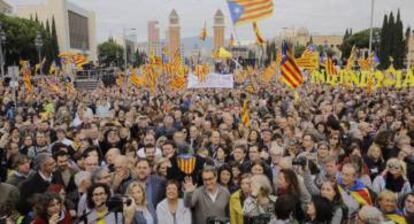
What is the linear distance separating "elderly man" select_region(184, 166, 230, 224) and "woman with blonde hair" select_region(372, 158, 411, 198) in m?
2.09

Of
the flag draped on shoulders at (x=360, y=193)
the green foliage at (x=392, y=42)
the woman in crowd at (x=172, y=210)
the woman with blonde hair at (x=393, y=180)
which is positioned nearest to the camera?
the woman in crowd at (x=172, y=210)

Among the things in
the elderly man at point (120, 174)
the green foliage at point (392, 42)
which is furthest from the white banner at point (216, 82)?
the green foliage at point (392, 42)

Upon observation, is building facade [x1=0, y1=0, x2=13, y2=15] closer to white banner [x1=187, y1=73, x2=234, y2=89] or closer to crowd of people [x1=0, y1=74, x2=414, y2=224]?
white banner [x1=187, y1=73, x2=234, y2=89]

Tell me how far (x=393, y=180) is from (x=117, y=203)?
11.7 ft

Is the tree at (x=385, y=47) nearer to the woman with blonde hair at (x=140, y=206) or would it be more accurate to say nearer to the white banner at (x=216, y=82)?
the white banner at (x=216, y=82)

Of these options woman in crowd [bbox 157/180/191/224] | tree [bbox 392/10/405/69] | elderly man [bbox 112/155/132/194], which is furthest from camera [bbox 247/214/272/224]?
tree [bbox 392/10/405/69]

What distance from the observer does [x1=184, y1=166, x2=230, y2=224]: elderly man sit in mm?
4984

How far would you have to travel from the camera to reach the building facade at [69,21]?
94.6 metres

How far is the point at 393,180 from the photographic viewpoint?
5793 millimetres

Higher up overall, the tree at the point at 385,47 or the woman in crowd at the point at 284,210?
the tree at the point at 385,47

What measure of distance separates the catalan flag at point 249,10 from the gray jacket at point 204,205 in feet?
25.3

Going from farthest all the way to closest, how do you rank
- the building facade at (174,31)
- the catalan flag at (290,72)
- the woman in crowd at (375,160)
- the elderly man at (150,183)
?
1. the building facade at (174,31)
2. the catalan flag at (290,72)
3. the woman in crowd at (375,160)
4. the elderly man at (150,183)

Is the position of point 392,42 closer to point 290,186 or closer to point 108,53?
point 290,186

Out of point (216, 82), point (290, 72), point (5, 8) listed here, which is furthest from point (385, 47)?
point (5, 8)
